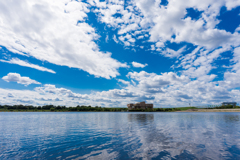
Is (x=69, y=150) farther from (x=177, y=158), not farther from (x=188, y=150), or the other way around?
(x=188, y=150)

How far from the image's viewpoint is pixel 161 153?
17609mm

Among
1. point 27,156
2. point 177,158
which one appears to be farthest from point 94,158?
point 177,158

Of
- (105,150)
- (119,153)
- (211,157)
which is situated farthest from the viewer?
(105,150)

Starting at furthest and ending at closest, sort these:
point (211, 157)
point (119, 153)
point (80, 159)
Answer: point (119, 153) < point (211, 157) < point (80, 159)

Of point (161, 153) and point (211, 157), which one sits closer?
point (211, 157)

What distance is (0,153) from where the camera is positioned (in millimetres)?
17484

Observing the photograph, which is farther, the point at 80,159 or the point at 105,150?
the point at 105,150

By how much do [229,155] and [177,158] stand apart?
7491mm

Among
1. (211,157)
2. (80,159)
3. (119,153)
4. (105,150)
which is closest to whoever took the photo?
(80,159)

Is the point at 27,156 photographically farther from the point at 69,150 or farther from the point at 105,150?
the point at 105,150

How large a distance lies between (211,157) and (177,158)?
4410mm

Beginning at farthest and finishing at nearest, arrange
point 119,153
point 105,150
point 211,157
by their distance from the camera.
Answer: point 105,150 < point 119,153 < point 211,157

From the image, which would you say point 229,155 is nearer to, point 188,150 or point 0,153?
point 188,150

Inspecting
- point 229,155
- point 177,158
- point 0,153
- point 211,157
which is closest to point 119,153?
point 177,158
